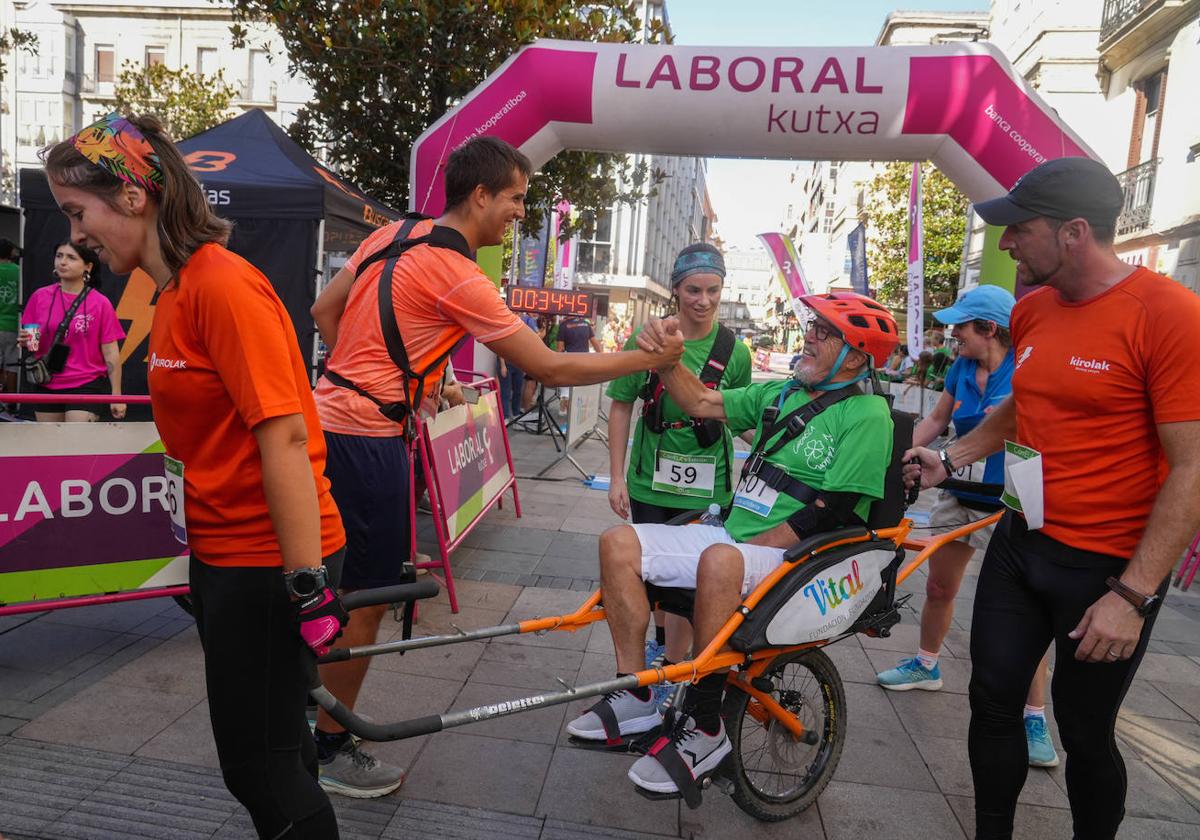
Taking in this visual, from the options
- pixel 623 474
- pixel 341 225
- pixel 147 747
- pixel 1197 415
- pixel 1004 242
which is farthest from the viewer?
pixel 341 225

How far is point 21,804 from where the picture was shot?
8.74 ft

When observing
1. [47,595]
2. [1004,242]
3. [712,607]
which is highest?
[1004,242]

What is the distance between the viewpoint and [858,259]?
17.3 meters

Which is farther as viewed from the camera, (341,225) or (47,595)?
(341,225)

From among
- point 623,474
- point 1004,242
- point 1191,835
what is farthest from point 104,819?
point 1191,835

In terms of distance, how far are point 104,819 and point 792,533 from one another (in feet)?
7.84

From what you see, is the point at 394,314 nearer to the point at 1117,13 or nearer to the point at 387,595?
the point at 387,595

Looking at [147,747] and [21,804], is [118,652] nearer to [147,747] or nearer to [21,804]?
[147,747]

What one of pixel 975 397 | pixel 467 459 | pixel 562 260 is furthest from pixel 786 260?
pixel 975 397

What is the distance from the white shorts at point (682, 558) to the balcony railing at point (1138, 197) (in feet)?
57.3

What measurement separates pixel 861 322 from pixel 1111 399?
91 cm

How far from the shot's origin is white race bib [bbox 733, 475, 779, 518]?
290cm

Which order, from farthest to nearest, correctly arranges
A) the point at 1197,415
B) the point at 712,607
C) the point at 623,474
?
the point at 623,474, the point at 712,607, the point at 1197,415

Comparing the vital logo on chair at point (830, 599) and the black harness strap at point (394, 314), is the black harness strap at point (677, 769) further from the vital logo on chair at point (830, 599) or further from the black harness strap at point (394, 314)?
the black harness strap at point (394, 314)
